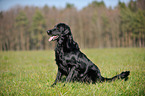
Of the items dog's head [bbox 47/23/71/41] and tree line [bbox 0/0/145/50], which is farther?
tree line [bbox 0/0/145/50]

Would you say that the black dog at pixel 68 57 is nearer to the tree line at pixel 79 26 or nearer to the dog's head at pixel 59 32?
the dog's head at pixel 59 32

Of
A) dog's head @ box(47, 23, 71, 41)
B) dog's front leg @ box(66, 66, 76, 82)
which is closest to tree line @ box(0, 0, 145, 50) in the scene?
dog's head @ box(47, 23, 71, 41)

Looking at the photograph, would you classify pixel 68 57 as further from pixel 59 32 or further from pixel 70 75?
pixel 59 32

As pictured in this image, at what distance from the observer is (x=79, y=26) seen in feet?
154

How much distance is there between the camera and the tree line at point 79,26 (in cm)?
4138

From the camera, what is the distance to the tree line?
4138 cm

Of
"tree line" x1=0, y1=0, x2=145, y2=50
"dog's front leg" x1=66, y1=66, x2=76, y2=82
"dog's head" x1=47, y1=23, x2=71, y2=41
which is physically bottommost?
"dog's front leg" x1=66, y1=66, x2=76, y2=82

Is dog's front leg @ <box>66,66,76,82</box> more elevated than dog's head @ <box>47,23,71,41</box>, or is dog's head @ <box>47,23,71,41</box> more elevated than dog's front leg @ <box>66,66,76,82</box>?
dog's head @ <box>47,23,71,41</box>

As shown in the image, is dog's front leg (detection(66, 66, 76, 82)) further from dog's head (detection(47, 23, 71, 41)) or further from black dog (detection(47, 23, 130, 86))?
dog's head (detection(47, 23, 71, 41))

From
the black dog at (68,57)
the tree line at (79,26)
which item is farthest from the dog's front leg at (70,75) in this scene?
the tree line at (79,26)

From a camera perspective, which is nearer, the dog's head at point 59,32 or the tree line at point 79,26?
the dog's head at point 59,32

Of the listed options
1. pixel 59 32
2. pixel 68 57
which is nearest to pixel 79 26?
pixel 59 32

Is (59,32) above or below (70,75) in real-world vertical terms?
above

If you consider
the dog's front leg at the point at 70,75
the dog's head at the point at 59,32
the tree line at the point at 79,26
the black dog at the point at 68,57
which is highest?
the tree line at the point at 79,26
